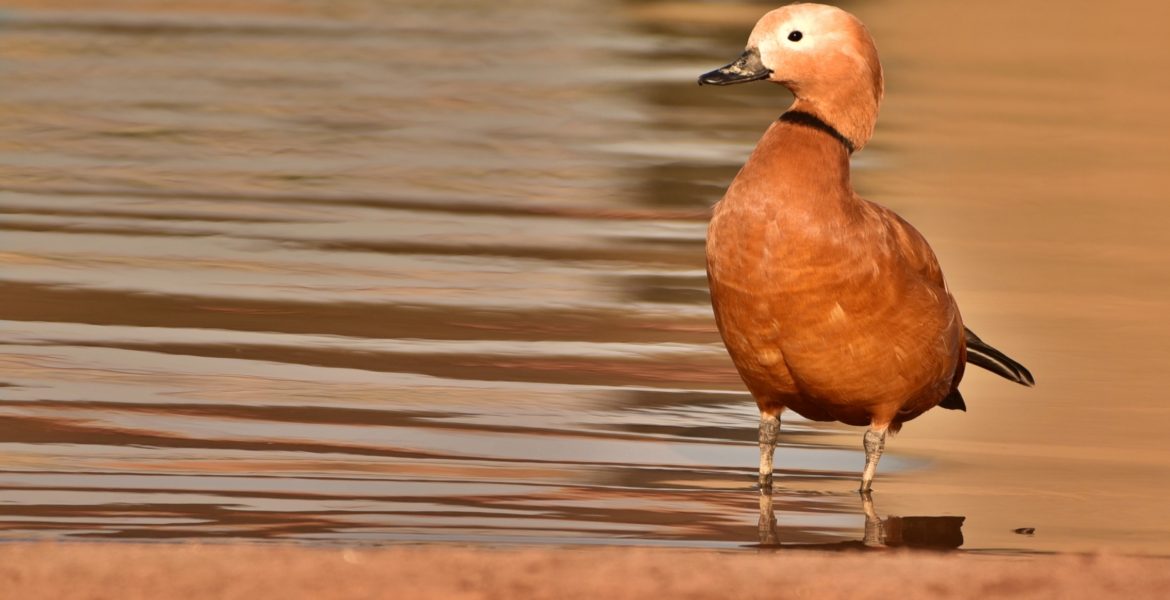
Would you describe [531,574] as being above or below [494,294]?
above

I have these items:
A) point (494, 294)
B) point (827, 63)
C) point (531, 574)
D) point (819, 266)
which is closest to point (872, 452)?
point (819, 266)

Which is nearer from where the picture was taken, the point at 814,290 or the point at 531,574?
the point at 531,574

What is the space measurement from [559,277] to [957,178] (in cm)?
369

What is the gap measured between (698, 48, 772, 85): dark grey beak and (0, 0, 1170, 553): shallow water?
1149 mm

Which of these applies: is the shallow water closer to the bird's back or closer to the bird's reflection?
the bird's reflection

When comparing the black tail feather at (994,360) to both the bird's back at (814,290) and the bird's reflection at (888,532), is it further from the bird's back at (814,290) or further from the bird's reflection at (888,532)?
the bird's reflection at (888,532)

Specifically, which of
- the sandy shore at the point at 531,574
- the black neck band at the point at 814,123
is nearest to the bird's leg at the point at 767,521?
the sandy shore at the point at 531,574

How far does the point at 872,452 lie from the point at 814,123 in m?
0.98

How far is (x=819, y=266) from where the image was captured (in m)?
6.18

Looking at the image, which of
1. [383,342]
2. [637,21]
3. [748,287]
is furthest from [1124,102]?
[748,287]

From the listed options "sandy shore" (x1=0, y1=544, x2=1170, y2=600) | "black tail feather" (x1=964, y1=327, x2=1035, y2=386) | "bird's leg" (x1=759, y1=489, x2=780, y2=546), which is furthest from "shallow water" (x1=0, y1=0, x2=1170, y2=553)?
"sandy shore" (x1=0, y1=544, x2=1170, y2=600)

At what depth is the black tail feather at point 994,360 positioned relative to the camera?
23.4 feet

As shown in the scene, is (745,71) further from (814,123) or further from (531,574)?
(531,574)

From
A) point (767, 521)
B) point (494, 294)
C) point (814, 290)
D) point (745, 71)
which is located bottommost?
point (494, 294)
